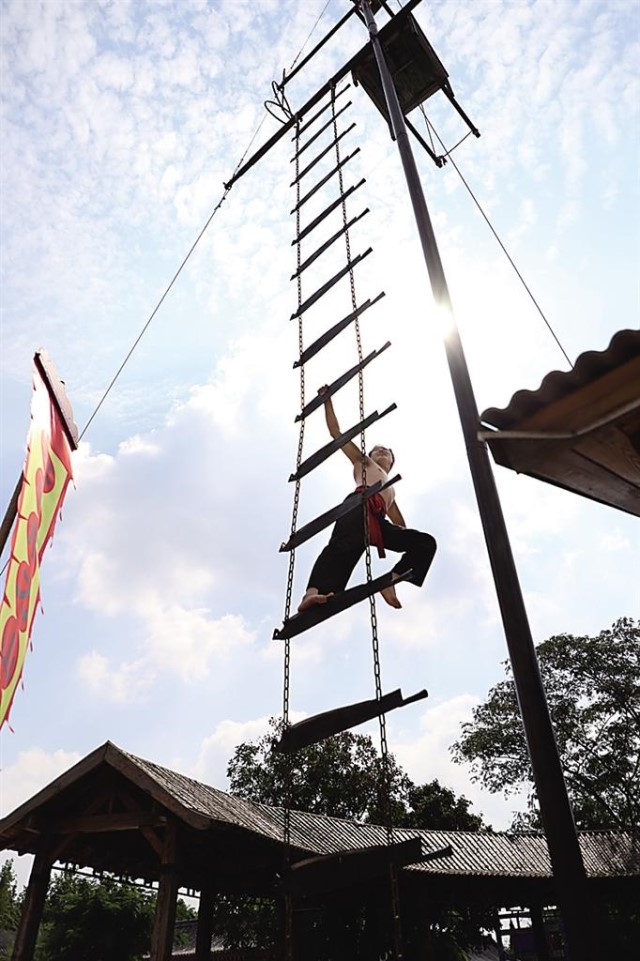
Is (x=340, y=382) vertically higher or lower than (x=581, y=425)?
higher

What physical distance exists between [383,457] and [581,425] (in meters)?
2.17

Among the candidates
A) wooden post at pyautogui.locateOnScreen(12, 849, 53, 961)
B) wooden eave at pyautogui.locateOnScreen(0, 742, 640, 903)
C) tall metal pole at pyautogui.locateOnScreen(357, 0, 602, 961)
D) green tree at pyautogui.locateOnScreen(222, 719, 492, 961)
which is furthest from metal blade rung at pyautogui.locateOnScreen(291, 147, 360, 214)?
green tree at pyautogui.locateOnScreen(222, 719, 492, 961)

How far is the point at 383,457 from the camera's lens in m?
4.87

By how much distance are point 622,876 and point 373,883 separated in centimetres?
468

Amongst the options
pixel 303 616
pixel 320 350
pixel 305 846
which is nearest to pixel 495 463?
pixel 303 616

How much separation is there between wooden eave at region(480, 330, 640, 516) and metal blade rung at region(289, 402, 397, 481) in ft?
3.54

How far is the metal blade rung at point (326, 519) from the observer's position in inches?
147

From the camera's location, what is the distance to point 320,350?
4.68 m

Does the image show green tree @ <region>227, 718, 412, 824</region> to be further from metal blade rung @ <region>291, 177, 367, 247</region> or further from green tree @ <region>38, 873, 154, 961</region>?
metal blade rung @ <region>291, 177, 367, 247</region>

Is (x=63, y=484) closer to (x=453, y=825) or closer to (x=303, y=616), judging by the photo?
(x=303, y=616)

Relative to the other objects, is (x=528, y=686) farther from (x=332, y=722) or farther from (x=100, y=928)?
(x=100, y=928)

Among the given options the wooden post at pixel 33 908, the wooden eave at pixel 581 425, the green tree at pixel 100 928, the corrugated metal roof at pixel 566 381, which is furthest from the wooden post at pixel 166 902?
the green tree at pixel 100 928

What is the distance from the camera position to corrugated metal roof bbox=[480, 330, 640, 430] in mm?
2541

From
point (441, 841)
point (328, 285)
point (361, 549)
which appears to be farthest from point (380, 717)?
point (441, 841)
